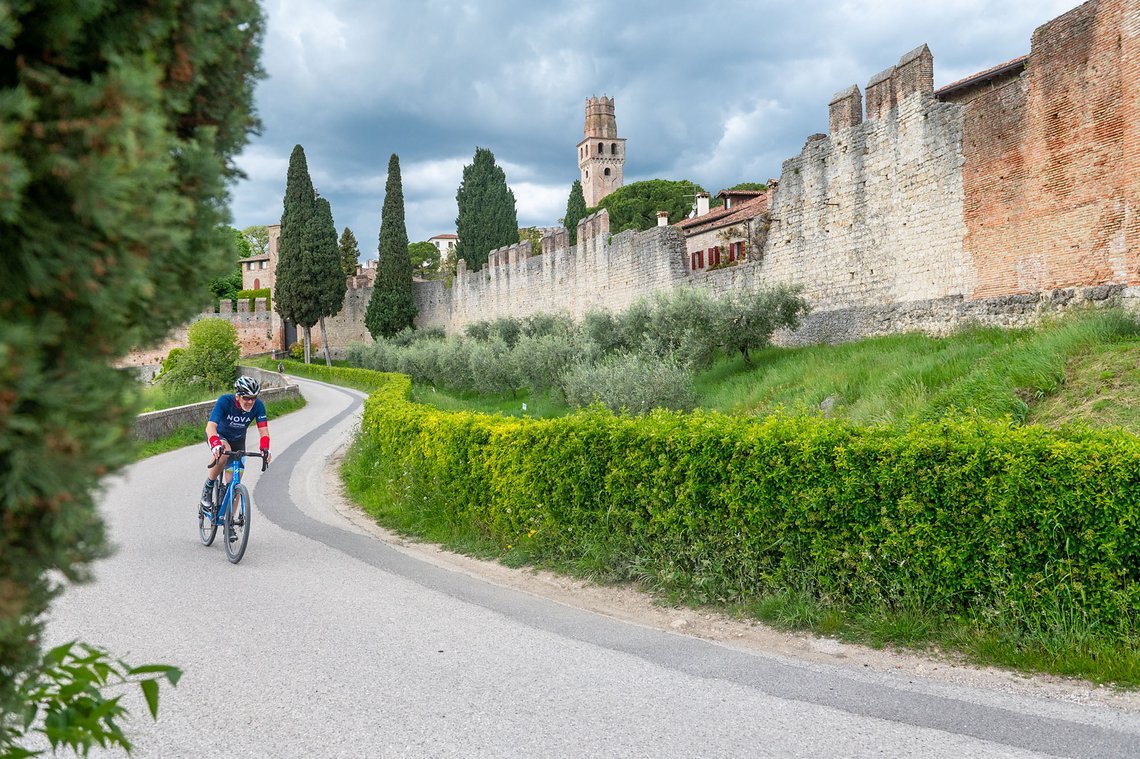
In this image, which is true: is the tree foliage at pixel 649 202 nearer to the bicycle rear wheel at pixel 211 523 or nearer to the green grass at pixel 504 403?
the green grass at pixel 504 403

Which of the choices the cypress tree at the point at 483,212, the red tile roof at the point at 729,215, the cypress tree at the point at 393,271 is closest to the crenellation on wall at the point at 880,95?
the red tile roof at the point at 729,215

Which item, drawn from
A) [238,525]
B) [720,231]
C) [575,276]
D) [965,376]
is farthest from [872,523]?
[720,231]

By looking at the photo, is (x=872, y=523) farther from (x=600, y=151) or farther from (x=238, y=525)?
(x=600, y=151)

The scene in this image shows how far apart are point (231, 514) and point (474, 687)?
466 cm

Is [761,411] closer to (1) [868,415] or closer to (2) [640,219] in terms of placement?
(1) [868,415]

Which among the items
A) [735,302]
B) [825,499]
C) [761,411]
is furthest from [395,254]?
[825,499]

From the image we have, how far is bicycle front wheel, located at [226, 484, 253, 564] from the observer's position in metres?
8.00

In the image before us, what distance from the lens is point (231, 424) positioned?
8969mm

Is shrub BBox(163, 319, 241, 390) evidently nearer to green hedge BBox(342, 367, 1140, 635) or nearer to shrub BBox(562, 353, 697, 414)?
shrub BBox(562, 353, 697, 414)

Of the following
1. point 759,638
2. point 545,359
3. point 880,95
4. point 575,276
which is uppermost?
point 880,95

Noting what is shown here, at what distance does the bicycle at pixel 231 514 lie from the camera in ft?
26.5

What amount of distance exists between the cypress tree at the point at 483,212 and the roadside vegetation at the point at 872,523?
56054 millimetres

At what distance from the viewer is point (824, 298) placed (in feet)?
63.8

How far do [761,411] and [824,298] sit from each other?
5457 millimetres
